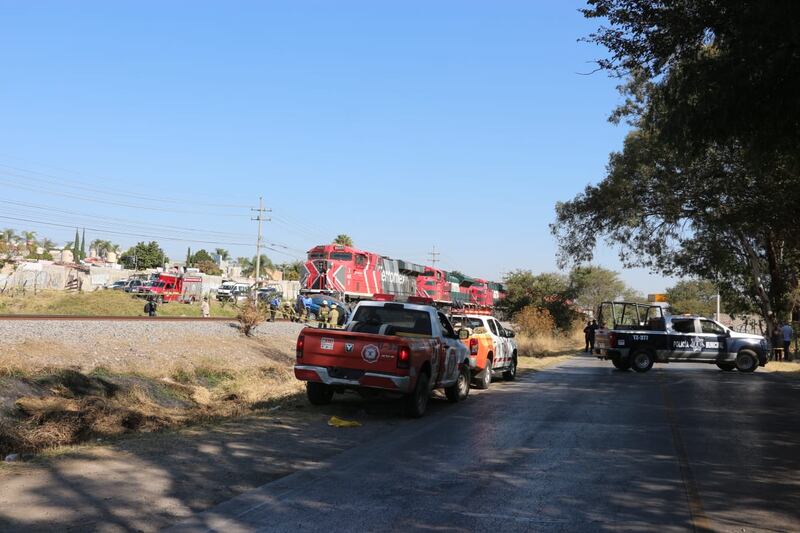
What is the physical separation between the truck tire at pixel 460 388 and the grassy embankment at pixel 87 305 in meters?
29.8

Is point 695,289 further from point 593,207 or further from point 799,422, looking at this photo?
point 799,422

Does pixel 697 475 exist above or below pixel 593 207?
below

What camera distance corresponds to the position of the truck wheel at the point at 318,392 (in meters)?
12.7

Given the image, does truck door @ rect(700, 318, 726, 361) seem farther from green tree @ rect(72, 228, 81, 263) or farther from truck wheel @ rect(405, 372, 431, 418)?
green tree @ rect(72, 228, 81, 263)

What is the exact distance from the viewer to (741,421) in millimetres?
12422

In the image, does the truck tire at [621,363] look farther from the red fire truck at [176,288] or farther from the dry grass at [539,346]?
the red fire truck at [176,288]

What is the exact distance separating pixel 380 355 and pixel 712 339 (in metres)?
18.6

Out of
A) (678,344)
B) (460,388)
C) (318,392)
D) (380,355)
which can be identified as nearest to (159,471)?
(380,355)

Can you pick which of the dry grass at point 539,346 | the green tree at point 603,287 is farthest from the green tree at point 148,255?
the dry grass at point 539,346

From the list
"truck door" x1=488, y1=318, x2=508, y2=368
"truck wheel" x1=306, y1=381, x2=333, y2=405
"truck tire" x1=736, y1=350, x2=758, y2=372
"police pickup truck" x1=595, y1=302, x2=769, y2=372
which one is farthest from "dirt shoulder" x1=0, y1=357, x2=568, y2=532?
"truck tire" x1=736, y1=350, x2=758, y2=372

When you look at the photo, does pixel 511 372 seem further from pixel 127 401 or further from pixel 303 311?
pixel 303 311

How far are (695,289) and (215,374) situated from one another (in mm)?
97667

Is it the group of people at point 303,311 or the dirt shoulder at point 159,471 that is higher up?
the group of people at point 303,311

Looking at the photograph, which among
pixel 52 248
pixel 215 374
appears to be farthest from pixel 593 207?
pixel 52 248
